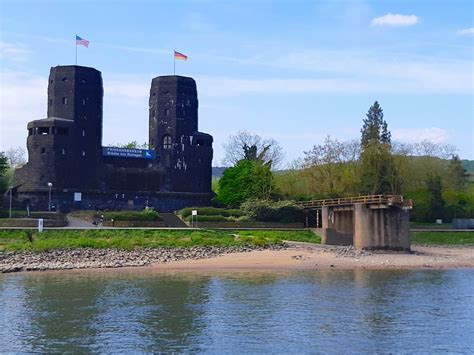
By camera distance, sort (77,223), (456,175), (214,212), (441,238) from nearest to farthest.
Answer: (441,238)
(77,223)
(214,212)
(456,175)

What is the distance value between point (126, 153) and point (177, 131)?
662 centimetres

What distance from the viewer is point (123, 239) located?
179 feet

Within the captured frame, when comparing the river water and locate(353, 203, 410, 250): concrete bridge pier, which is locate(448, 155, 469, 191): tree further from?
the river water

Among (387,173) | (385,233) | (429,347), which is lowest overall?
(429,347)

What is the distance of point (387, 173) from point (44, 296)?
2110 inches

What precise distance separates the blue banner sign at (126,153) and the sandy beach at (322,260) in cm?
2842

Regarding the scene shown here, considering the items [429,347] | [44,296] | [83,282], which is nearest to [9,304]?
[44,296]

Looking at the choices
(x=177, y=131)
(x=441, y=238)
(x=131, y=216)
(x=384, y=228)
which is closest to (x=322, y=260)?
(x=384, y=228)

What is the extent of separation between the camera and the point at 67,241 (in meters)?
52.4

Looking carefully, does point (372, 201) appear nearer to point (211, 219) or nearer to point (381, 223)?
point (381, 223)

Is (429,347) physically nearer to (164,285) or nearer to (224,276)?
(164,285)

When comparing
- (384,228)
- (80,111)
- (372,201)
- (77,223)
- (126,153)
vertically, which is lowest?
(384,228)

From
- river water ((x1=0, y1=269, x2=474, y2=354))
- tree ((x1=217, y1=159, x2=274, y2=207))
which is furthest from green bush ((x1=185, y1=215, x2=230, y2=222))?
river water ((x1=0, y1=269, x2=474, y2=354))

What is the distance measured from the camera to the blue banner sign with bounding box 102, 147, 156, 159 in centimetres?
7806
